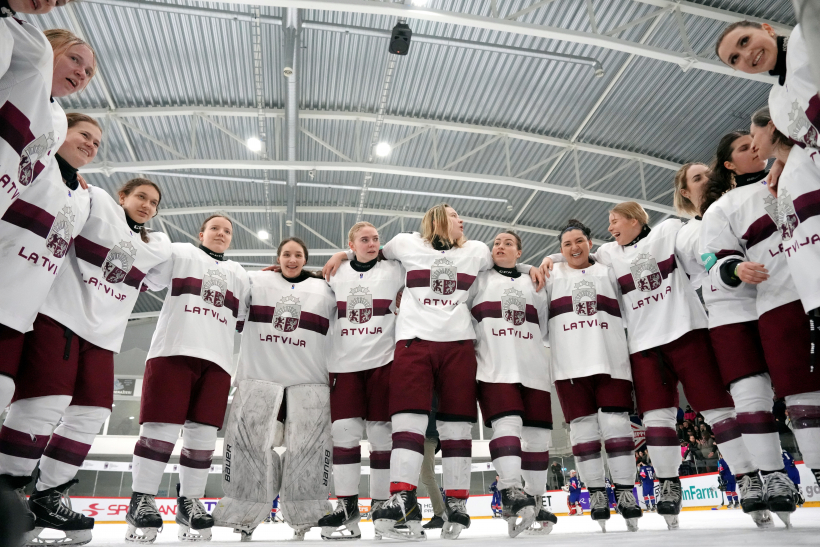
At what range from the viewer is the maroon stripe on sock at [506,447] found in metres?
2.78

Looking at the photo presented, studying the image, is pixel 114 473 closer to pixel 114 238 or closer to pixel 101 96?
pixel 101 96

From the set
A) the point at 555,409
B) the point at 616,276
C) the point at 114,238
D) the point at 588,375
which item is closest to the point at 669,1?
the point at 616,276

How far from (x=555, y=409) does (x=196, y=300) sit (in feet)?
55.4

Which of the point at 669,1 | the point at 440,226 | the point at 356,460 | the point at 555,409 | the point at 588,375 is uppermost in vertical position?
the point at 669,1

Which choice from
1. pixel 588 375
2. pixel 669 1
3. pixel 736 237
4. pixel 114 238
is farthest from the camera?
pixel 669 1

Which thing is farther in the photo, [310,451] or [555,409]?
[555,409]

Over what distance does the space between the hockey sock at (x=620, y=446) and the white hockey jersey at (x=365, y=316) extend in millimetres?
1233

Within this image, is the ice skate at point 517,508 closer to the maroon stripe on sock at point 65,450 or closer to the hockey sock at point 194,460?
Answer: the hockey sock at point 194,460

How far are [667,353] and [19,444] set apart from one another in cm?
299

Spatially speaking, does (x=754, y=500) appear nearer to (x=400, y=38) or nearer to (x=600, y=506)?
(x=600, y=506)

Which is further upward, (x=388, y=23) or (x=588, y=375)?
(x=388, y=23)

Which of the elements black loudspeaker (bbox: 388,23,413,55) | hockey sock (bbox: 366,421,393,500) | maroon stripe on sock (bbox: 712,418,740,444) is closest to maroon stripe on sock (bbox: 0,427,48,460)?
hockey sock (bbox: 366,421,393,500)

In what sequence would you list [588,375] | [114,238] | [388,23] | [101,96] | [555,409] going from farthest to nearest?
1. [555,409]
2. [101,96]
3. [388,23]
4. [588,375]
5. [114,238]

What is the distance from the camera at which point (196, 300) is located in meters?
3.20
